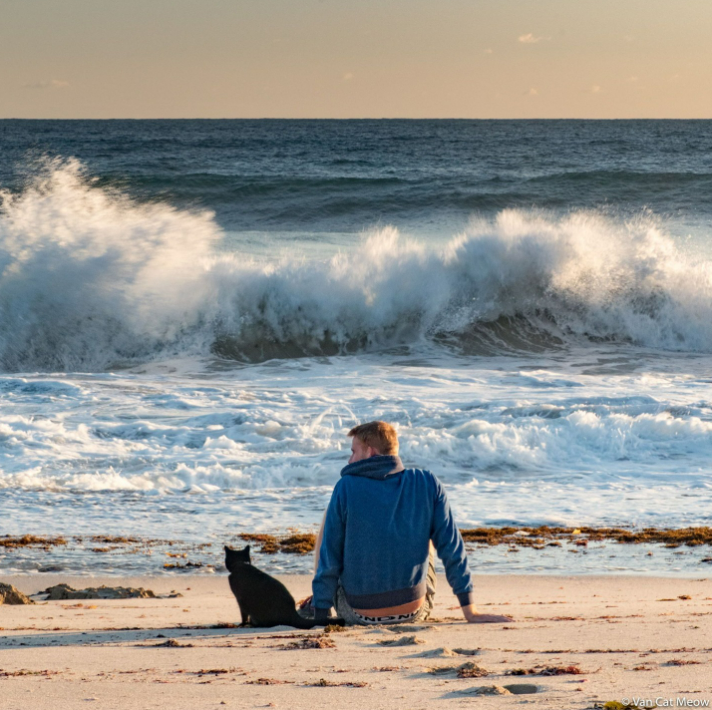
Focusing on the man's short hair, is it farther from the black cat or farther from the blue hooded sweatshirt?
the black cat

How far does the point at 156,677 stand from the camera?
2.93m

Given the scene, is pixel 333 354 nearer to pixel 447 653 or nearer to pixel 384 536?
pixel 384 536

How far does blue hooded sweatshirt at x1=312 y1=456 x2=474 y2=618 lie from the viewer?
3627 mm

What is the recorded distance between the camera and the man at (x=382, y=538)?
11.9 ft

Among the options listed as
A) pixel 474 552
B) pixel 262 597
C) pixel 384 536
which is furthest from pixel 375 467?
pixel 474 552

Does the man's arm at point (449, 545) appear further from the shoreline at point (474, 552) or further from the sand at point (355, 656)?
the shoreline at point (474, 552)

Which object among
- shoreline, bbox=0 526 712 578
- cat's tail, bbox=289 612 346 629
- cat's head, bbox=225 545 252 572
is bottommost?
shoreline, bbox=0 526 712 578

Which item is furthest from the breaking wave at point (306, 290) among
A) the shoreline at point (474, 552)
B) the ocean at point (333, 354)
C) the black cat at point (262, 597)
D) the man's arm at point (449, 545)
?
the man's arm at point (449, 545)

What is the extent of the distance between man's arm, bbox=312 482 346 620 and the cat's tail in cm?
2

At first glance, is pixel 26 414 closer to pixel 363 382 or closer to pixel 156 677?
pixel 363 382

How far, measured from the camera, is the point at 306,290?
17.1 metres

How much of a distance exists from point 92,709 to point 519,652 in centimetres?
152

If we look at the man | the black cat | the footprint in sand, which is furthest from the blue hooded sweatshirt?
the footprint in sand

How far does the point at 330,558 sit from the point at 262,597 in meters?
0.38
